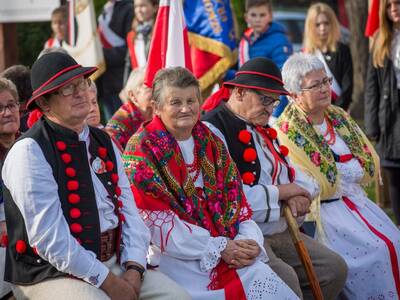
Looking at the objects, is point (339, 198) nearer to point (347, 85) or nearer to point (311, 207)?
point (311, 207)

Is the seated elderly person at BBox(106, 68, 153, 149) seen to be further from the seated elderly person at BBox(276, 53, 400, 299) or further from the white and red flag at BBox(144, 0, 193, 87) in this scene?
the seated elderly person at BBox(276, 53, 400, 299)

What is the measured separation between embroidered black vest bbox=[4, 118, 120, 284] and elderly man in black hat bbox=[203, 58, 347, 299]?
44.9 inches

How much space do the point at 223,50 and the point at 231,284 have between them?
12.7 ft

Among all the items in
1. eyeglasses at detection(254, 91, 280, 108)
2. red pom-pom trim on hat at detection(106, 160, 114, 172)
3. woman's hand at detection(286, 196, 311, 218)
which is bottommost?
woman's hand at detection(286, 196, 311, 218)

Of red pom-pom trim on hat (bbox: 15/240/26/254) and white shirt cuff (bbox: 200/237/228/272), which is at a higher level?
red pom-pom trim on hat (bbox: 15/240/26/254)

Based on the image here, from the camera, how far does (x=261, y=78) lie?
16.7 feet

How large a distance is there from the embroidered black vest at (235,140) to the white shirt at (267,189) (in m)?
0.03

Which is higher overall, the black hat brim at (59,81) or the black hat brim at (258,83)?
the black hat brim at (59,81)

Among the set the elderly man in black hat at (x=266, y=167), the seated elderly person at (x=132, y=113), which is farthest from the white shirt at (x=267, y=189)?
the seated elderly person at (x=132, y=113)

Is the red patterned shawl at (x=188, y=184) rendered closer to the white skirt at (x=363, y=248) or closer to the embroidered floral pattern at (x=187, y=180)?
the embroidered floral pattern at (x=187, y=180)

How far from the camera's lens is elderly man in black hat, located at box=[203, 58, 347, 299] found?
5062 mm

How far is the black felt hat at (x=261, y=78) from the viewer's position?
16.6 ft

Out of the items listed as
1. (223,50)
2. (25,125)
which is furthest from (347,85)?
(25,125)

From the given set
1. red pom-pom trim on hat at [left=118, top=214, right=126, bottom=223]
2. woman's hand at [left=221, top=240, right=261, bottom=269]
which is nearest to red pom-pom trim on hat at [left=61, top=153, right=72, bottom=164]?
red pom-pom trim on hat at [left=118, top=214, right=126, bottom=223]
